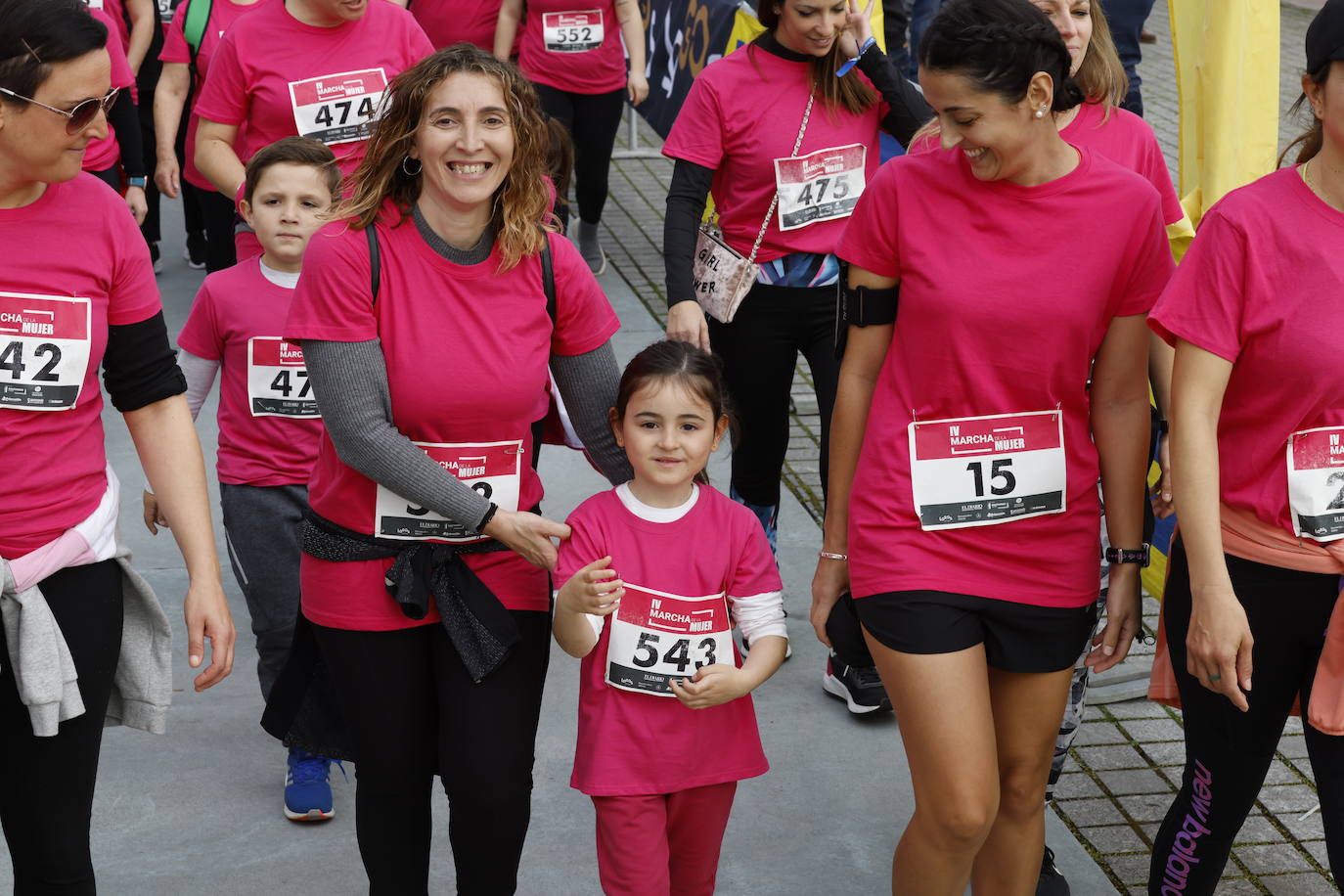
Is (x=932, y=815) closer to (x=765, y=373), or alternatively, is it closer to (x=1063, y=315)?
(x=1063, y=315)

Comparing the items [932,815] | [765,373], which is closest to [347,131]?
[765,373]

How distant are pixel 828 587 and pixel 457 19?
536 centimetres

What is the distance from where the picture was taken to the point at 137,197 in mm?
6645

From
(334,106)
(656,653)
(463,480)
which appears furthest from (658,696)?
(334,106)

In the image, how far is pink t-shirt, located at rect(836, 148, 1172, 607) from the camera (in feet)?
9.69

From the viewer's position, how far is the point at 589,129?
27.0 ft

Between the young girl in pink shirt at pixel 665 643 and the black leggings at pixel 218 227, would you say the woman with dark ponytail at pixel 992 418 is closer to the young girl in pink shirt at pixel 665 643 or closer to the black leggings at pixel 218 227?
the young girl in pink shirt at pixel 665 643

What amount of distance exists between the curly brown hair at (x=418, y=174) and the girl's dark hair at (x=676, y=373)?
33cm

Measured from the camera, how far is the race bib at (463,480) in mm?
3084

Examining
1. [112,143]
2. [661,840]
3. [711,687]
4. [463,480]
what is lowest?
[661,840]

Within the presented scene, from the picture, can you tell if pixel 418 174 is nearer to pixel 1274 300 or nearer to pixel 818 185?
pixel 1274 300

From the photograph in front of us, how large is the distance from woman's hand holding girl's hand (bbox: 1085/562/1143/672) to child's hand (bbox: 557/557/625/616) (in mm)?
937

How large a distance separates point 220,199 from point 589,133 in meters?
2.73

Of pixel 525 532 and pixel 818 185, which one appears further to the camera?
pixel 818 185
